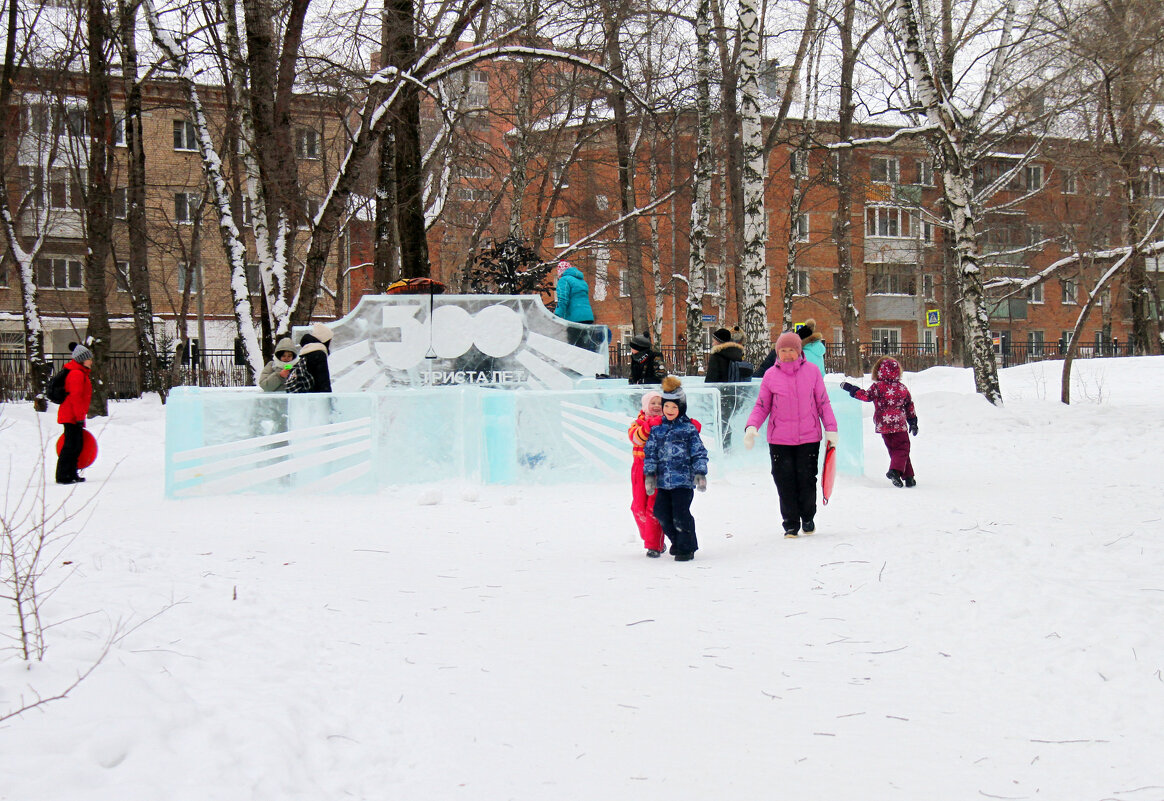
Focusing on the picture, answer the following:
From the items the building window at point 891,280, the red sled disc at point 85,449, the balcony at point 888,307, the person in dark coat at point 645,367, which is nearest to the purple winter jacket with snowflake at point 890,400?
the person in dark coat at point 645,367

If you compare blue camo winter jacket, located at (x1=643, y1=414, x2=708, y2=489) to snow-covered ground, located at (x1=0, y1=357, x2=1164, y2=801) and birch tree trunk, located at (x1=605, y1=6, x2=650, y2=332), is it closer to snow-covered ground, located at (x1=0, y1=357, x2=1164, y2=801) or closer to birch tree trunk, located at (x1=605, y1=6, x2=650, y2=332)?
snow-covered ground, located at (x1=0, y1=357, x2=1164, y2=801)

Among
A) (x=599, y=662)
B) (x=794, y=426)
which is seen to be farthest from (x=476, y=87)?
(x=599, y=662)

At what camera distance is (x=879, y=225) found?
2191 inches

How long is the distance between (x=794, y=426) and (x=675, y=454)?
1410 millimetres

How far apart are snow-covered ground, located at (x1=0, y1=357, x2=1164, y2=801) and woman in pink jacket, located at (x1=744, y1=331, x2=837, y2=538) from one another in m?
0.34

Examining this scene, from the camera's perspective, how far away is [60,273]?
4644 centimetres

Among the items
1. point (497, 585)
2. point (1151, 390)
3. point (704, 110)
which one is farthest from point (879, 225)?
point (497, 585)

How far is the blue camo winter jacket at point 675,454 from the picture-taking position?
802cm

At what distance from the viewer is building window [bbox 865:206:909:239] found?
178 ft

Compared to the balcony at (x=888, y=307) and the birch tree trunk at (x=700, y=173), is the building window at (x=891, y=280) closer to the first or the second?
the balcony at (x=888, y=307)

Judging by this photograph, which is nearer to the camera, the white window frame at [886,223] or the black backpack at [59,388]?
the black backpack at [59,388]

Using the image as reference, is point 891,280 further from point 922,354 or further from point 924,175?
point 922,354

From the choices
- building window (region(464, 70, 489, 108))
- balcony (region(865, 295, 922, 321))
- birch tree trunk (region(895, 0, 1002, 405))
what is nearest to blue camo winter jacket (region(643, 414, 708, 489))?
birch tree trunk (region(895, 0, 1002, 405))

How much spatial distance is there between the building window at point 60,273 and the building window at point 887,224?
3866cm
